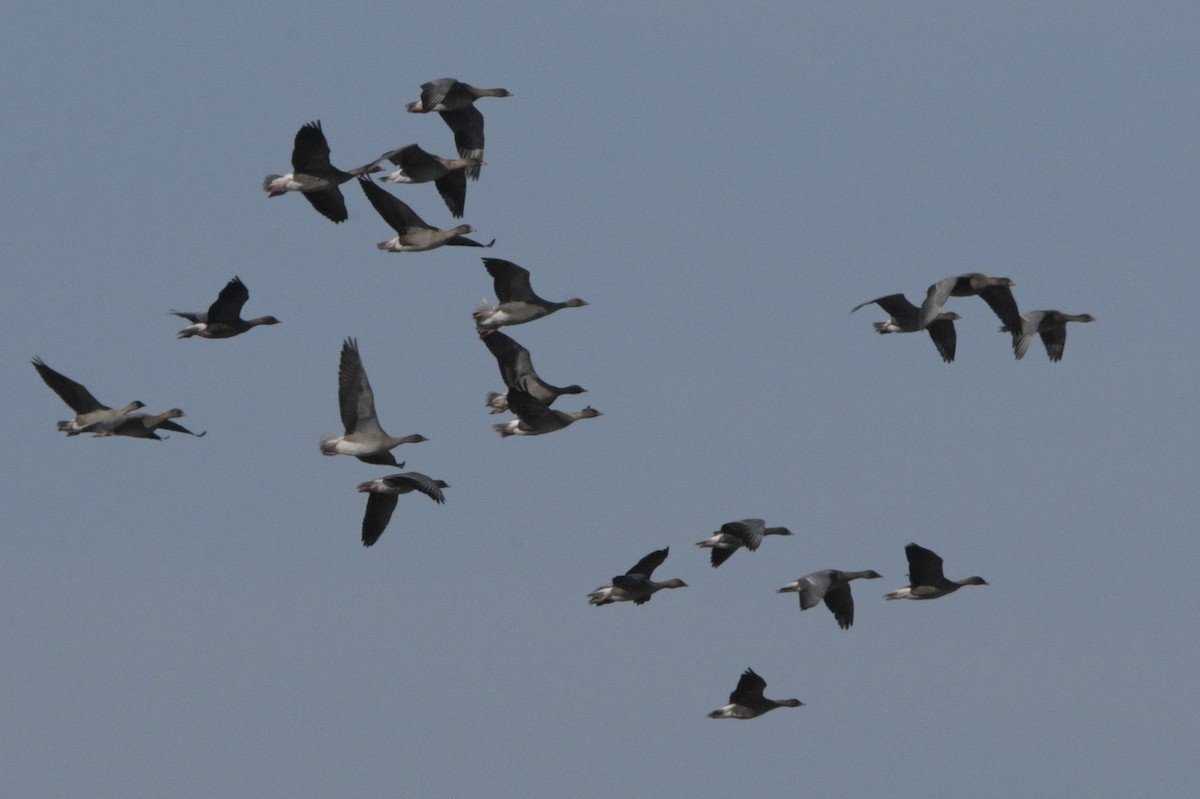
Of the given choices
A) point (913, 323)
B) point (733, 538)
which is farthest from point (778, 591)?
point (913, 323)

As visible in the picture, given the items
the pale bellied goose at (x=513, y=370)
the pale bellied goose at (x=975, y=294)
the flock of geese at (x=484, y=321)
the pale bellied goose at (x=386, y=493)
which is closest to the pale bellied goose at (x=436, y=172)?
the flock of geese at (x=484, y=321)

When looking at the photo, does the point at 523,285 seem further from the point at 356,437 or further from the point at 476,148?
the point at 356,437

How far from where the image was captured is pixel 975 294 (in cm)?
3825

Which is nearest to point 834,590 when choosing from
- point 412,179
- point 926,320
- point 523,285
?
point 926,320

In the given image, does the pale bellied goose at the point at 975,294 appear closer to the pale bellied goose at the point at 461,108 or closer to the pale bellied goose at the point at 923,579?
the pale bellied goose at the point at 923,579

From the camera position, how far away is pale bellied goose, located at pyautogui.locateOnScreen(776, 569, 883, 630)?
37.0 m

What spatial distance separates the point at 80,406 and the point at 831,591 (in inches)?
504

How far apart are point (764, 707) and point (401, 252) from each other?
32.1ft

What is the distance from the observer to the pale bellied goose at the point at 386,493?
3403cm

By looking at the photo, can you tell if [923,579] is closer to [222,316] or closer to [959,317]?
[959,317]

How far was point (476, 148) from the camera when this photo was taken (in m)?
38.8

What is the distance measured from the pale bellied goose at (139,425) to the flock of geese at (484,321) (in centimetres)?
2

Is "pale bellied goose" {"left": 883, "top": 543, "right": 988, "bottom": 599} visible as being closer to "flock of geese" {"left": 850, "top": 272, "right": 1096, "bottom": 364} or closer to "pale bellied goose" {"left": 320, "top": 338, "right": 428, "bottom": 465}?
"flock of geese" {"left": 850, "top": 272, "right": 1096, "bottom": 364}

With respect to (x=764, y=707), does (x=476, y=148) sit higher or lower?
higher
